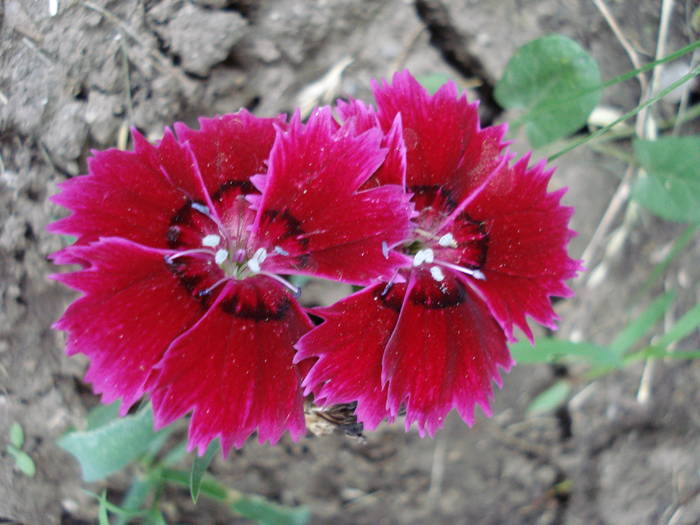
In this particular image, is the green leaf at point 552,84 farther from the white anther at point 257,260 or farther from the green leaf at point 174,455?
the green leaf at point 174,455

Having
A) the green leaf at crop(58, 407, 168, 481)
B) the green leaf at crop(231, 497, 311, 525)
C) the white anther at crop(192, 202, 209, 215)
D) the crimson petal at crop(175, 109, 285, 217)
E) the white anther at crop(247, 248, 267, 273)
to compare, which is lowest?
the green leaf at crop(231, 497, 311, 525)

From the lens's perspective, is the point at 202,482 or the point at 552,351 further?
the point at 202,482

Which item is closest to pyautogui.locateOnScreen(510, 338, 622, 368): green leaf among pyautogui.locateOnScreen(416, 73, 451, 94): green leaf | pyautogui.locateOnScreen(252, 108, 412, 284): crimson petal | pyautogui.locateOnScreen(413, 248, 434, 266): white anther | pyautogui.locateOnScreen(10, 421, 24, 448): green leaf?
pyautogui.locateOnScreen(413, 248, 434, 266): white anther

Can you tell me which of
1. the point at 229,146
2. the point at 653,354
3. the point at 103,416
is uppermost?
the point at 229,146

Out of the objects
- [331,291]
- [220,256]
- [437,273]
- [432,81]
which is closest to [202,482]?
[331,291]

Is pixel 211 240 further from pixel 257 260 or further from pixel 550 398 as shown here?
pixel 550 398

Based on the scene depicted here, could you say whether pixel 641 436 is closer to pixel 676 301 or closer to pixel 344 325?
pixel 676 301

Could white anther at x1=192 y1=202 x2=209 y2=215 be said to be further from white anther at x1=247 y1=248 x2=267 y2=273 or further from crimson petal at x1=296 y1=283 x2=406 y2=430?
crimson petal at x1=296 y1=283 x2=406 y2=430
